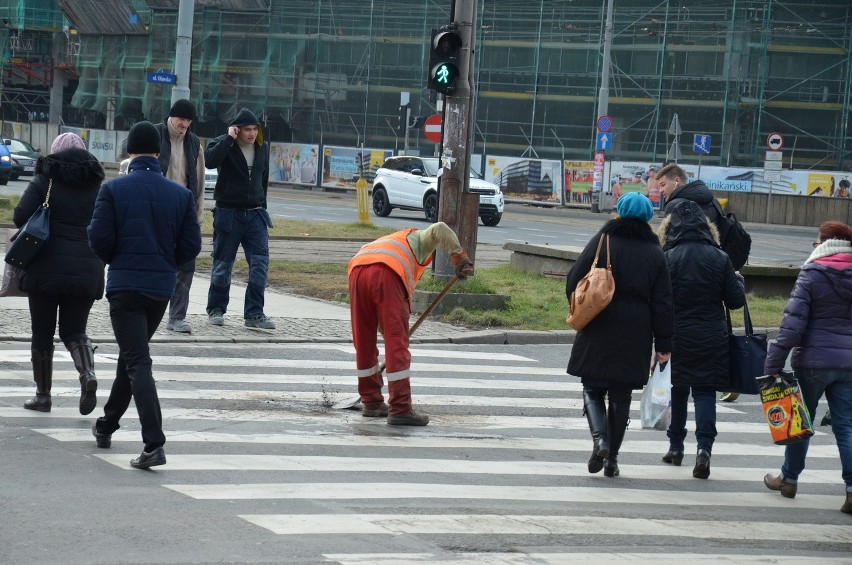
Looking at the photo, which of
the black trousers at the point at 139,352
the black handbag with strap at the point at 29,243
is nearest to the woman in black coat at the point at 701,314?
the black trousers at the point at 139,352

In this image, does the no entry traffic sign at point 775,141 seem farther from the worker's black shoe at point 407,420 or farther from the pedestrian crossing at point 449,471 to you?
the worker's black shoe at point 407,420

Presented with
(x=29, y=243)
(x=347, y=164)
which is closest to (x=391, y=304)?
(x=29, y=243)

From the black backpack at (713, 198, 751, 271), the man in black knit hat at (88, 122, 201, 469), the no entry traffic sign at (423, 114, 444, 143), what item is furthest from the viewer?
the no entry traffic sign at (423, 114, 444, 143)

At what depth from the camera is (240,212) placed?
1291cm

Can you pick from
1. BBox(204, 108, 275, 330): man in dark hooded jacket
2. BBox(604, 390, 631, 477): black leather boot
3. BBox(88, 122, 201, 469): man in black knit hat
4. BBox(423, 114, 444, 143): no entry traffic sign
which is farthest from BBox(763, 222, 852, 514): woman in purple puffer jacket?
BBox(423, 114, 444, 143): no entry traffic sign

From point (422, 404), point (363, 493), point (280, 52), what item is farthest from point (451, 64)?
point (280, 52)

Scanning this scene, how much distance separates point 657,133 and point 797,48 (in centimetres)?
558

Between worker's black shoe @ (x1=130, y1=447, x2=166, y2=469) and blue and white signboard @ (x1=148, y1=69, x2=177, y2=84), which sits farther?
blue and white signboard @ (x1=148, y1=69, x2=177, y2=84)

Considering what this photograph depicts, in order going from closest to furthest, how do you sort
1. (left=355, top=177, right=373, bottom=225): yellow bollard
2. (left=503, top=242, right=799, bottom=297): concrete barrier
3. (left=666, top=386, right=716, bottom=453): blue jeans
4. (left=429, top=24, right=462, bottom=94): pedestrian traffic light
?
(left=666, top=386, right=716, bottom=453): blue jeans
(left=429, top=24, right=462, bottom=94): pedestrian traffic light
(left=503, top=242, right=799, bottom=297): concrete barrier
(left=355, top=177, right=373, bottom=225): yellow bollard

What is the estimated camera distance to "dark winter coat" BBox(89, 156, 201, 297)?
727cm

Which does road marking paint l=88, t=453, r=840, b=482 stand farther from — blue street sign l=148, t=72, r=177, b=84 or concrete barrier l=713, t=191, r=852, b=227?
concrete barrier l=713, t=191, r=852, b=227

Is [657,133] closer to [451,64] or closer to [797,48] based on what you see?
[797,48]

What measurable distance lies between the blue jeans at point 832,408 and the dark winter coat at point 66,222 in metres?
4.32

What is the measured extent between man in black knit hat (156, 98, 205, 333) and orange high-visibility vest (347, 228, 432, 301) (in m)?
3.42
